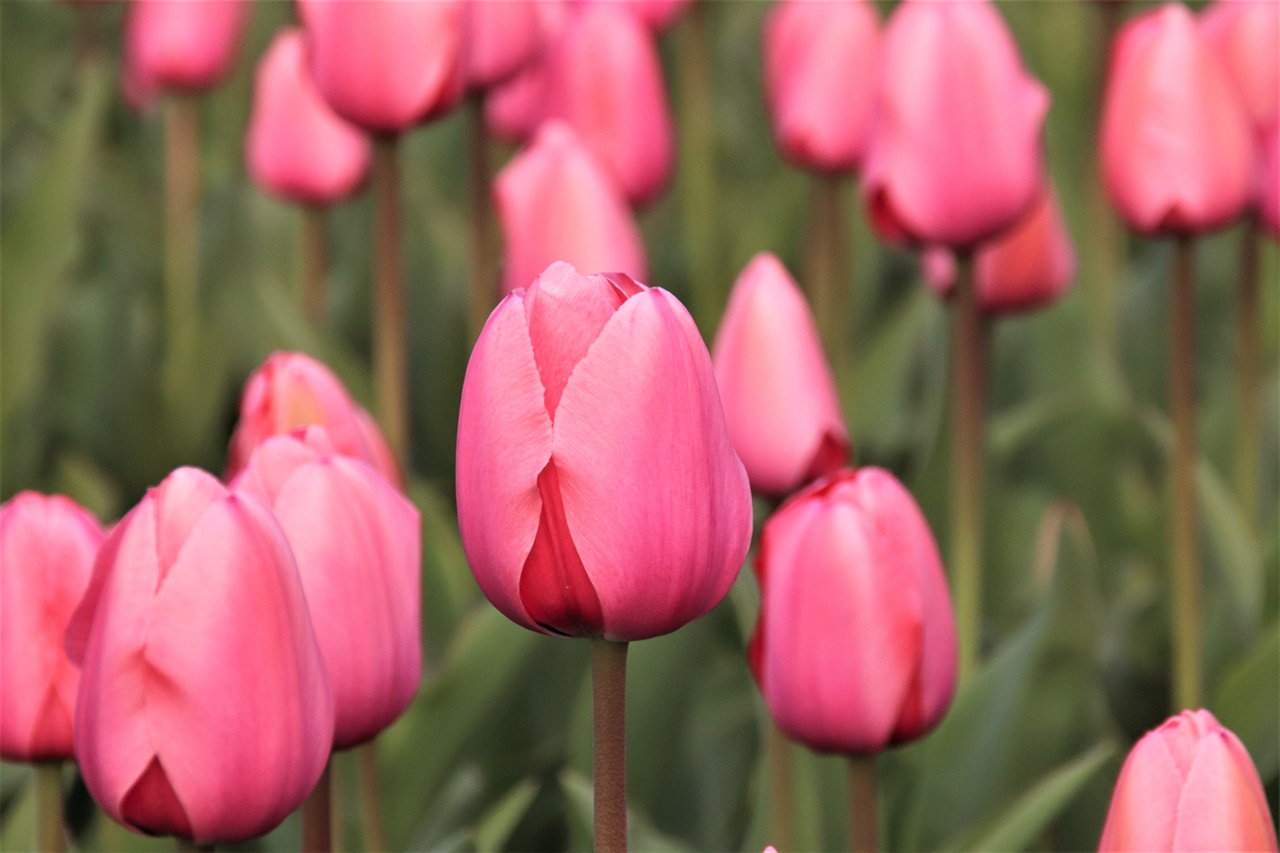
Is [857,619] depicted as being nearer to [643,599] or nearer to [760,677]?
[760,677]

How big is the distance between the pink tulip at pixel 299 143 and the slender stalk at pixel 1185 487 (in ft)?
2.21

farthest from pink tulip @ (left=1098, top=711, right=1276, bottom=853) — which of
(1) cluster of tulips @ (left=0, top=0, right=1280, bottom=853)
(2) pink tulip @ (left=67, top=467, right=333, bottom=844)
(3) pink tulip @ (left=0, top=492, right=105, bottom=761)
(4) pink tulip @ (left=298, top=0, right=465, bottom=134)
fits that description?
(4) pink tulip @ (left=298, top=0, right=465, bottom=134)

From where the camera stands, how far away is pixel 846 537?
2.11 ft

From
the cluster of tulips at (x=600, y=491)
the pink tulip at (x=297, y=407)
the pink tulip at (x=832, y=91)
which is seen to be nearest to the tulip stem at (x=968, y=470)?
the cluster of tulips at (x=600, y=491)

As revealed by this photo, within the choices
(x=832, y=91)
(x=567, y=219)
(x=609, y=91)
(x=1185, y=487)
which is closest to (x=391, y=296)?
(x=567, y=219)

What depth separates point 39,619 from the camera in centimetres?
59

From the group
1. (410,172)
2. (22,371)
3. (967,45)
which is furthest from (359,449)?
(410,172)

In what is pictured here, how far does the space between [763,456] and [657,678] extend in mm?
161

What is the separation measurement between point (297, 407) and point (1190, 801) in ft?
1.21

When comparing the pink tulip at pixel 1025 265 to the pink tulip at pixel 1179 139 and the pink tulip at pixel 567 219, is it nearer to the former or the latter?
the pink tulip at pixel 1179 139

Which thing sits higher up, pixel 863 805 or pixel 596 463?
pixel 596 463

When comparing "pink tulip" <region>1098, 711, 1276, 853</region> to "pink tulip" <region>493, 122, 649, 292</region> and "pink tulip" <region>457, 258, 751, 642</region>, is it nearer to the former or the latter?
"pink tulip" <region>457, 258, 751, 642</region>

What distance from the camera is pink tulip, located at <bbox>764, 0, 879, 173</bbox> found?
1.25 meters

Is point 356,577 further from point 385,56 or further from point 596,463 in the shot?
point 385,56
